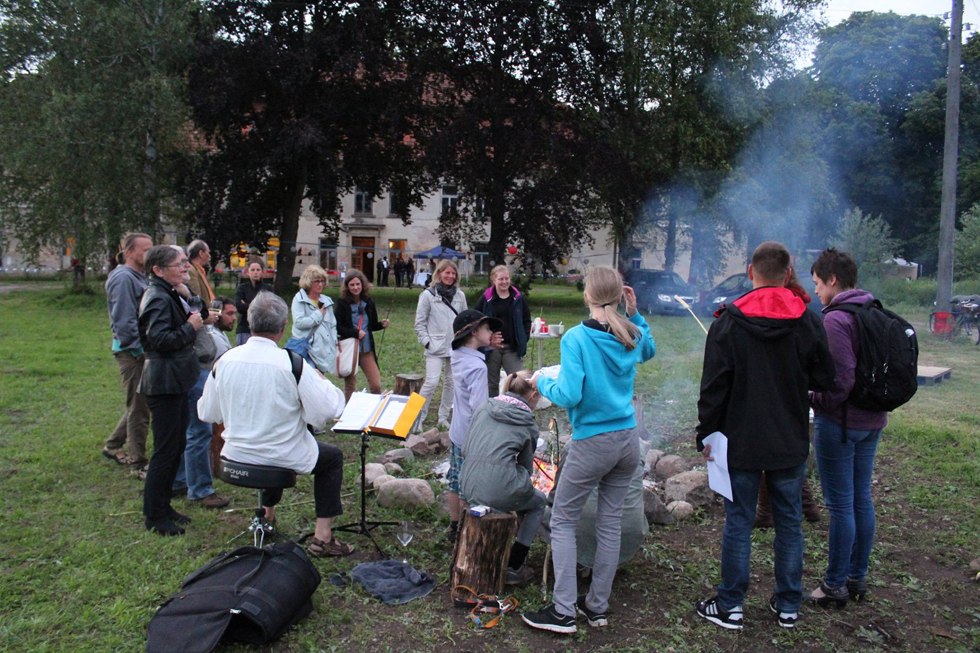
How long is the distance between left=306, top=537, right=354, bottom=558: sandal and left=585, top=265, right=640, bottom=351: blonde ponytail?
217cm

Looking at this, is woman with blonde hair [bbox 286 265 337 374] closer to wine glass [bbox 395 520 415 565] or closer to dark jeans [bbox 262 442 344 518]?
wine glass [bbox 395 520 415 565]

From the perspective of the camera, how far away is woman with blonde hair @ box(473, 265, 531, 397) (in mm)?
7320

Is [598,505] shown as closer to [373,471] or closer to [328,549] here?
[328,549]

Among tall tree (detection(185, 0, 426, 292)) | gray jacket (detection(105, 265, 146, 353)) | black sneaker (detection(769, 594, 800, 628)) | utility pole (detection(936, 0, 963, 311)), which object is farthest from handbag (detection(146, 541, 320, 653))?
tall tree (detection(185, 0, 426, 292))

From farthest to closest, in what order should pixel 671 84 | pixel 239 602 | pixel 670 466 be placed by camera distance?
pixel 671 84 < pixel 670 466 < pixel 239 602

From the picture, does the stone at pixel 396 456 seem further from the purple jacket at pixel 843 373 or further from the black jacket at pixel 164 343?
the purple jacket at pixel 843 373

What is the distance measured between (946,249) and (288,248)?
18.7 metres

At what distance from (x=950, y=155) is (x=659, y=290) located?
9.00 metres

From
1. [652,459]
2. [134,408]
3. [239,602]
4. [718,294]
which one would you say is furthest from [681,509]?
[718,294]

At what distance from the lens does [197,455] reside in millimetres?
5160

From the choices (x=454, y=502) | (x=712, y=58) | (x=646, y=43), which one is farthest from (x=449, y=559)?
(x=646, y=43)

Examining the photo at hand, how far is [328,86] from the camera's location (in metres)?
22.3

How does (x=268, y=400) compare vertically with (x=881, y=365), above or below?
below

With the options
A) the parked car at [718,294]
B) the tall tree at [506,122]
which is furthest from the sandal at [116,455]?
the parked car at [718,294]
